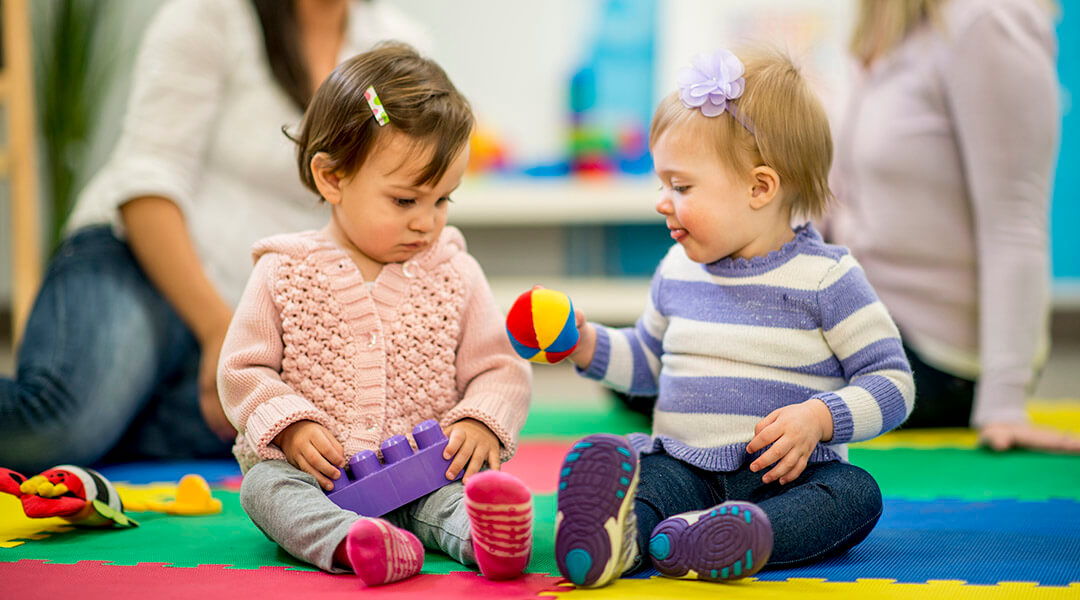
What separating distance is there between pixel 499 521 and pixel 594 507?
80mm

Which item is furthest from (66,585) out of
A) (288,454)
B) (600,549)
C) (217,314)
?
(217,314)

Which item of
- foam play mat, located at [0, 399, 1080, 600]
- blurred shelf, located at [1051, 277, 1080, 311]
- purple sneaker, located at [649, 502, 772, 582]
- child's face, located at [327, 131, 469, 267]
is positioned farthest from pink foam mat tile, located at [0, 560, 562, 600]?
blurred shelf, located at [1051, 277, 1080, 311]

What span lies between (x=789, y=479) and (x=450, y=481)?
0.32 m

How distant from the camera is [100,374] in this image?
1.32m

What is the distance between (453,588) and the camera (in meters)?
0.79

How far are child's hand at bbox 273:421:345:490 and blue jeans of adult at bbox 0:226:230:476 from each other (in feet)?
1.71

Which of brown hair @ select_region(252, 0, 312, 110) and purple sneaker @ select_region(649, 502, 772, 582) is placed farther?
brown hair @ select_region(252, 0, 312, 110)

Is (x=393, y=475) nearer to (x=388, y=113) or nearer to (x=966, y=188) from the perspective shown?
(x=388, y=113)

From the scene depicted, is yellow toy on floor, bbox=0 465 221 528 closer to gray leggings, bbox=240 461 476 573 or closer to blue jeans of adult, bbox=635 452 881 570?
gray leggings, bbox=240 461 476 573

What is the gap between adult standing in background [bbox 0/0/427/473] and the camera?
136 centimetres

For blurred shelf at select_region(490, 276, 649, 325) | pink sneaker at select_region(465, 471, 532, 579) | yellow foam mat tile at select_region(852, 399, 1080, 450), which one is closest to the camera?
pink sneaker at select_region(465, 471, 532, 579)

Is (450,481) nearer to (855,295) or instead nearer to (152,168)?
(855,295)

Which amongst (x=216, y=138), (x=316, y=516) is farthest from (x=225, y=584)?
(x=216, y=138)

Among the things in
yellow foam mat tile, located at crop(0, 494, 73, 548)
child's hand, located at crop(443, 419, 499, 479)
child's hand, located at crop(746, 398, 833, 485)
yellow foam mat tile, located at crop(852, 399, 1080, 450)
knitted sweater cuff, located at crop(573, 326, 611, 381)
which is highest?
knitted sweater cuff, located at crop(573, 326, 611, 381)
